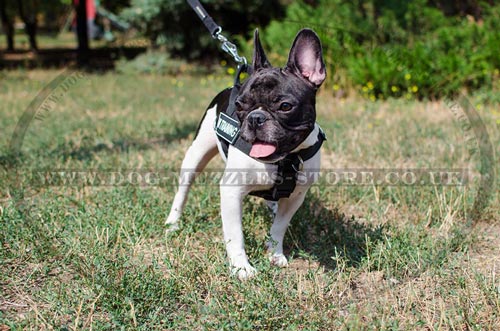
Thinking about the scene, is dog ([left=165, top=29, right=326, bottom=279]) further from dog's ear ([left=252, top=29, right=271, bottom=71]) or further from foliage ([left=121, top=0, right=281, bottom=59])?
foliage ([left=121, top=0, right=281, bottom=59])

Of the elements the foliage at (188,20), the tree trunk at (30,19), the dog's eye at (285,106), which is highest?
the dog's eye at (285,106)

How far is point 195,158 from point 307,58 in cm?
119

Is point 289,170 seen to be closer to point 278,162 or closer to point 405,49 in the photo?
point 278,162

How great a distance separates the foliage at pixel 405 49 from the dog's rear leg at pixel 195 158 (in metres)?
5.24

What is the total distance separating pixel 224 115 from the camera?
3041mm

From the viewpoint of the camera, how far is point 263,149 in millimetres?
2662

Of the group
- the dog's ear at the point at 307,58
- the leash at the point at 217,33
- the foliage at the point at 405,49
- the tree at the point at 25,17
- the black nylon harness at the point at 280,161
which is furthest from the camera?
the tree at the point at 25,17

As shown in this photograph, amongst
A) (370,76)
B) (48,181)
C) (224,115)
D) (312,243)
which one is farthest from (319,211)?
(370,76)

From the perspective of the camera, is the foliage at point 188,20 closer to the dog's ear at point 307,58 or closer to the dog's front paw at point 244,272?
the dog's ear at point 307,58

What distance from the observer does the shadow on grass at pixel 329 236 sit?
3293mm

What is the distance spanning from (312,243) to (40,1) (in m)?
23.6

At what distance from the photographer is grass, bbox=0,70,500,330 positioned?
254 cm

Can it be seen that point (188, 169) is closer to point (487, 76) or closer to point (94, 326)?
point (94, 326)

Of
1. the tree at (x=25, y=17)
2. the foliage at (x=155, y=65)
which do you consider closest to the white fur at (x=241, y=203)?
the foliage at (x=155, y=65)
